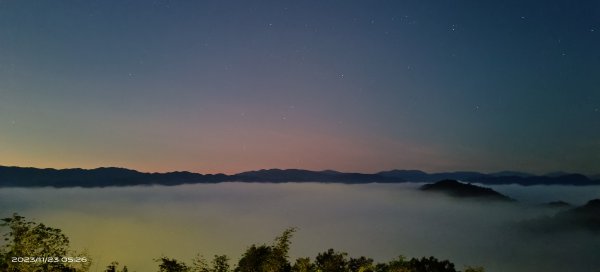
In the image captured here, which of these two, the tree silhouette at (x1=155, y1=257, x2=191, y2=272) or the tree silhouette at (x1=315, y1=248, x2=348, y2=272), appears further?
the tree silhouette at (x1=315, y1=248, x2=348, y2=272)

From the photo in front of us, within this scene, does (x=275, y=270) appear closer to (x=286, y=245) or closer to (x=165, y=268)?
(x=286, y=245)

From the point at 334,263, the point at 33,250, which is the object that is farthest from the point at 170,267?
the point at 334,263

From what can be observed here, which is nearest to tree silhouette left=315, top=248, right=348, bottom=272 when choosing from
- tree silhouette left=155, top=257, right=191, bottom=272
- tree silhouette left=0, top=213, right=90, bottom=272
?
tree silhouette left=155, top=257, right=191, bottom=272

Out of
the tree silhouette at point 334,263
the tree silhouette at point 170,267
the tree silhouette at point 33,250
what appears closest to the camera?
the tree silhouette at point 33,250

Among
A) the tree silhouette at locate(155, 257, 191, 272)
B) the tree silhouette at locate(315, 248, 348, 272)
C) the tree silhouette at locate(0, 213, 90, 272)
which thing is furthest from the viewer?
the tree silhouette at locate(315, 248, 348, 272)

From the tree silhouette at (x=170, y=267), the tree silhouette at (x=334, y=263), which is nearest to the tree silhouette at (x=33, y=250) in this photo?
the tree silhouette at (x=170, y=267)

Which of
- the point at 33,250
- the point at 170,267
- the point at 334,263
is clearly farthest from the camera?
the point at 334,263

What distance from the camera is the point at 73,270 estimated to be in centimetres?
2542

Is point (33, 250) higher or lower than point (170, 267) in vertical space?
higher

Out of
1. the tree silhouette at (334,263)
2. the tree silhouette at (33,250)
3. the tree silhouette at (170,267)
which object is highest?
the tree silhouette at (33,250)

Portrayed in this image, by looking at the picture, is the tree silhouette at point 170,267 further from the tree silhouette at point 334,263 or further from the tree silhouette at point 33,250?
the tree silhouette at point 334,263

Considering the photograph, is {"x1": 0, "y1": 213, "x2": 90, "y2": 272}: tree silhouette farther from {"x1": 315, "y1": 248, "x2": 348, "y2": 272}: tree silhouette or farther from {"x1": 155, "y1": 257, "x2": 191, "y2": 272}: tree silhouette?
{"x1": 315, "y1": 248, "x2": 348, "y2": 272}: tree silhouette

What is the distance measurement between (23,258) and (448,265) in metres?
46.1

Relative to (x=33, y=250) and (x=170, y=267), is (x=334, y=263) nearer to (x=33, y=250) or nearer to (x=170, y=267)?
(x=170, y=267)
